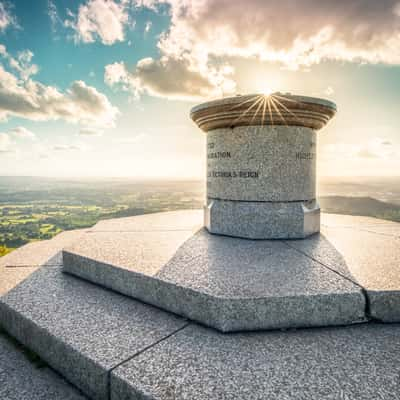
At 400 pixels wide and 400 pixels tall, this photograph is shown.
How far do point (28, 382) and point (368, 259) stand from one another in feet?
13.7

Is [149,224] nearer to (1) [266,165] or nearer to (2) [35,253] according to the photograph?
(2) [35,253]

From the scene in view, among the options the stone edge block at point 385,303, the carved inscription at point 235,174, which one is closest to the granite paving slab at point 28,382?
the stone edge block at point 385,303

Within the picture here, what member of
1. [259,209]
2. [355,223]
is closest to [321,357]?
[259,209]

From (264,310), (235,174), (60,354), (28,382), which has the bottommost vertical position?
(28,382)

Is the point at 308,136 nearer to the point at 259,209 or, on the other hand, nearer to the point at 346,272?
the point at 259,209

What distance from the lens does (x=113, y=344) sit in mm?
2506

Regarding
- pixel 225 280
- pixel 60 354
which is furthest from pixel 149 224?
pixel 60 354

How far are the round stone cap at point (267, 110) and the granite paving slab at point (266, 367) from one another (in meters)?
3.46

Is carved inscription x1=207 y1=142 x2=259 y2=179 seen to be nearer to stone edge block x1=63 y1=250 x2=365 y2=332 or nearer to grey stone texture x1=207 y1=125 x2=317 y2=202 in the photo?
grey stone texture x1=207 y1=125 x2=317 y2=202

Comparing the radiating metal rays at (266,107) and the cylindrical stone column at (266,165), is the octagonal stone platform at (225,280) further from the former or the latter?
the radiating metal rays at (266,107)

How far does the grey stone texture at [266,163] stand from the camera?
16.6 feet

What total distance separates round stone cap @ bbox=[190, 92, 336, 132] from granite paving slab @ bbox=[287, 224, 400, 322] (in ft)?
6.92

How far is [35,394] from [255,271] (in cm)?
242

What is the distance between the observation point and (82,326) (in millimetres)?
2818
